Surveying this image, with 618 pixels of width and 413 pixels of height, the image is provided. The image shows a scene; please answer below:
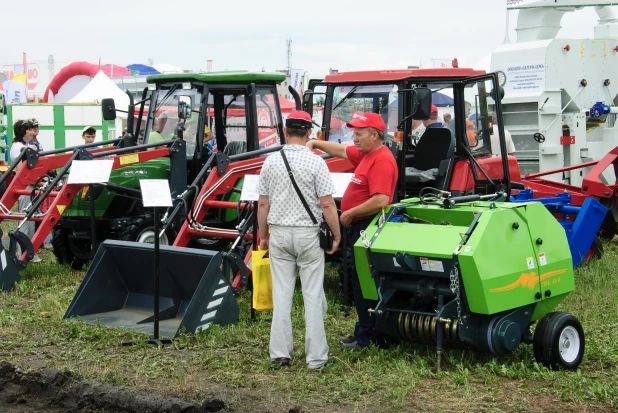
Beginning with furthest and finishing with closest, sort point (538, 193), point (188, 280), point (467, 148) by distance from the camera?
1. point (538, 193)
2. point (467, 148)
3. point (188, 280)

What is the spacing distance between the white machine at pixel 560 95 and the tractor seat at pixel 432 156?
4.89 m

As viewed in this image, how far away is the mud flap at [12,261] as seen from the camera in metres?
9.06

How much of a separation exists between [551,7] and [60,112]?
12.9 meters

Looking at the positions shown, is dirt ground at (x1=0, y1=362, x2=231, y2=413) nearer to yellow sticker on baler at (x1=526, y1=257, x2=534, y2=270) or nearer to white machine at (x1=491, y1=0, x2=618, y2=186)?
yellow sticker on baler at (x1=526, y1=257, x2=534, y2=270)

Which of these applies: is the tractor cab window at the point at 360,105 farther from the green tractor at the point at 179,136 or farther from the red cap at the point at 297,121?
the red cap at the point at 297,121

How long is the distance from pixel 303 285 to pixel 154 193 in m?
1.59

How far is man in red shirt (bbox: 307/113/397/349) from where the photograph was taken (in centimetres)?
627

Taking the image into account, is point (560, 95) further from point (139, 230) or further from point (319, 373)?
point (319, 373)

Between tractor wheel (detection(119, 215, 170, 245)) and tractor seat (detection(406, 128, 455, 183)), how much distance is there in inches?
109

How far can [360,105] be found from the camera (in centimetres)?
908

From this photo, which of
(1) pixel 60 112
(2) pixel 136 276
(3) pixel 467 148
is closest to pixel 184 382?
(2) pixel 136 276

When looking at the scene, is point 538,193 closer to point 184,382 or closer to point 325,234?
point 325,234

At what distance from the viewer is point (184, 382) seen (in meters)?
5.70

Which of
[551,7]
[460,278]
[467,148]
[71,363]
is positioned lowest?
[71,363]
